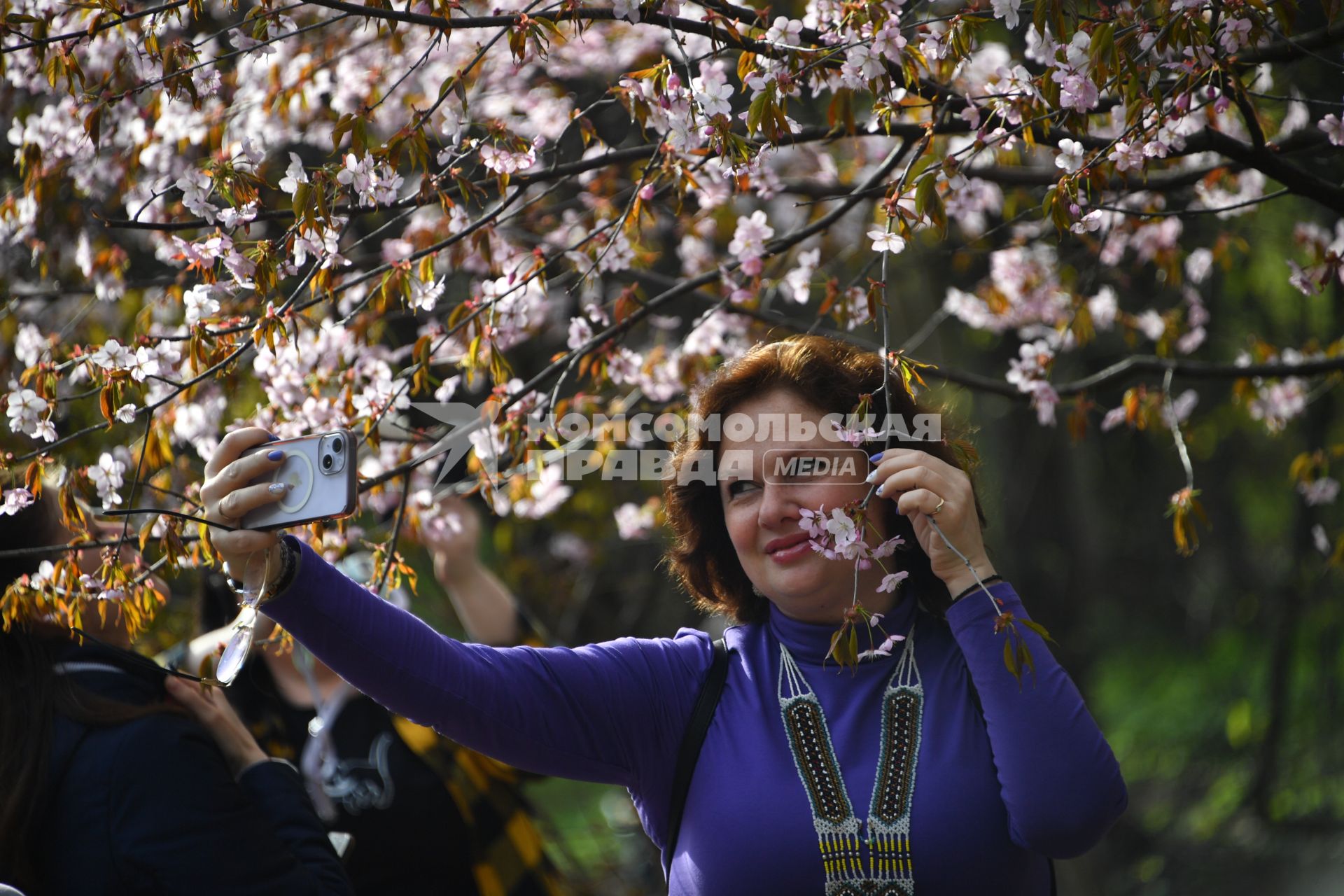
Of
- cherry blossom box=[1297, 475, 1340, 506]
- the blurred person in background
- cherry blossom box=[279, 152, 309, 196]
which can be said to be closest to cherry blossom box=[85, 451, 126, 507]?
the blurred person in background

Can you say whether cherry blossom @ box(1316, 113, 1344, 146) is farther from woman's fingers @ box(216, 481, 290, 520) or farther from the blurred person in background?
the blurred person in background

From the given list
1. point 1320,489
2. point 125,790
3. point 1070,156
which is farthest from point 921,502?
point 1320,489

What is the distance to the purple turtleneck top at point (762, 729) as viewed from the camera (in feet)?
5.16

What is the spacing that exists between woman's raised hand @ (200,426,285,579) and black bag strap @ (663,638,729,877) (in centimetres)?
71

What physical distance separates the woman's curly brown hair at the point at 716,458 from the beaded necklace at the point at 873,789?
0.72 feet

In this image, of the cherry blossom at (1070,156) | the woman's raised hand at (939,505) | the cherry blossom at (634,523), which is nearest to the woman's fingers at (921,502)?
the woman's raised hand at (939,505)

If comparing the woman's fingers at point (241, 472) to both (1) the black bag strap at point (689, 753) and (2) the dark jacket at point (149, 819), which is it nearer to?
(2) the dark jacket at point (149, 819)

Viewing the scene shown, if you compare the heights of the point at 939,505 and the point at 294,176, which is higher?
the point at 294,176

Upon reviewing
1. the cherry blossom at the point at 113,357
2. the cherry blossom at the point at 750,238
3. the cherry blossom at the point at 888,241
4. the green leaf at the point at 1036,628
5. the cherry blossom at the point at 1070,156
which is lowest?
the green leaf at the point at 1036,628

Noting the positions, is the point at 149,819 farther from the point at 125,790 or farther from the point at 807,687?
the point at 807,687

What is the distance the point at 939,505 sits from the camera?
1589 millimetres

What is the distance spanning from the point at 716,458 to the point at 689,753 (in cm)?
50

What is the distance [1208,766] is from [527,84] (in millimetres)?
6804

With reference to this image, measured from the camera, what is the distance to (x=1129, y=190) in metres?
2.47
